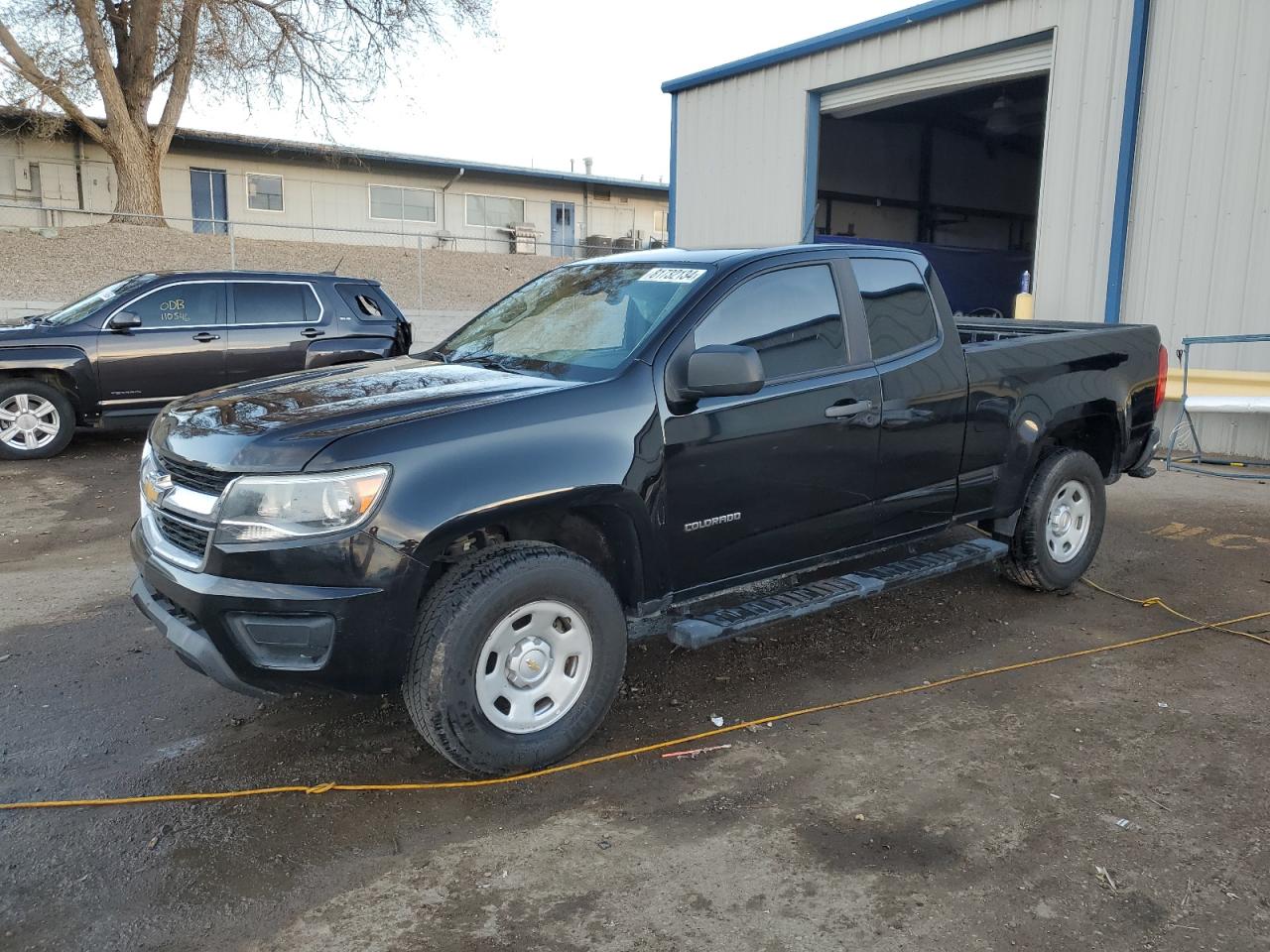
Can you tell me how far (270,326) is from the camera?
1090cm

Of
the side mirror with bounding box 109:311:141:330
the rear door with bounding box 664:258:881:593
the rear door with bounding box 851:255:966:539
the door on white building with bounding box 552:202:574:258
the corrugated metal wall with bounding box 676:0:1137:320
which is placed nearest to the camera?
the rear door with bounding box 664:258:881:593

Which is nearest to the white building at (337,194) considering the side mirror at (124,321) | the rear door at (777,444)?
the side mirror at (124,321)

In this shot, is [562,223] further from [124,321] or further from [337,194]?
[124,321]

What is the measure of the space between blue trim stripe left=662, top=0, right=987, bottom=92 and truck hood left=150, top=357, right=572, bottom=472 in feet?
34.5

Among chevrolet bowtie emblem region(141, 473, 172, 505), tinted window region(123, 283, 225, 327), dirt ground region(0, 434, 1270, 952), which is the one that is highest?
tinted window region(123, 283, 225, 327)

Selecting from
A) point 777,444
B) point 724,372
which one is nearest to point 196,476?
point 724,372

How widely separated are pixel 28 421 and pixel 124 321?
130 cm

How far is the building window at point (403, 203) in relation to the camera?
33812 mm

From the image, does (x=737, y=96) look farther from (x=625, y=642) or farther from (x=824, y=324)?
(x=625, y=642)

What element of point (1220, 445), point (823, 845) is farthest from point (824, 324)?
point (1220, 445)

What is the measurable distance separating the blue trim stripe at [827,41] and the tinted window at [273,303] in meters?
7.81

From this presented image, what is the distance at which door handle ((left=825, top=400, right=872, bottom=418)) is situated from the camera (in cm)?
439

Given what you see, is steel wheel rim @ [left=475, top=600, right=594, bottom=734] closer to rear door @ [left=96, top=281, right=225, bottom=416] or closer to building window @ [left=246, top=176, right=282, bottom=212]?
rear door @ [left=96, top=281, right=225, bottom=416]

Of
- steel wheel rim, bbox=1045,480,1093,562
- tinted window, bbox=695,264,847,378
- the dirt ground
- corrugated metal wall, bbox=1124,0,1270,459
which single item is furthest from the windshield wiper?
corrugated metal wall, bbox=1124,0,1270,459
